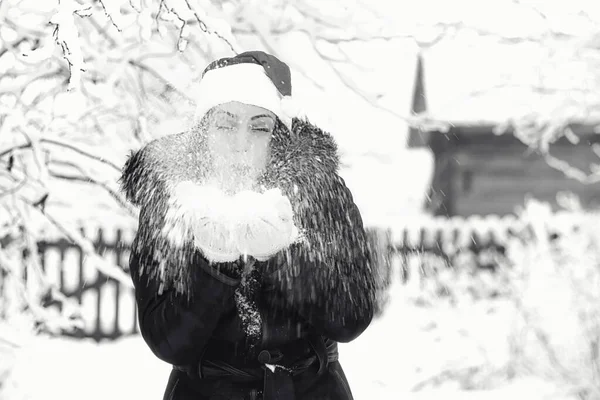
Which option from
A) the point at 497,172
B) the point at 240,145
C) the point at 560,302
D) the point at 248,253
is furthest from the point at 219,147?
the point at 497,172

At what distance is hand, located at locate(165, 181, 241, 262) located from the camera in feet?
4.65

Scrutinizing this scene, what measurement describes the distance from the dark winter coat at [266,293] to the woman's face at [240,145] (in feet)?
0.12

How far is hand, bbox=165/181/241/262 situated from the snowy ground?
350 cm

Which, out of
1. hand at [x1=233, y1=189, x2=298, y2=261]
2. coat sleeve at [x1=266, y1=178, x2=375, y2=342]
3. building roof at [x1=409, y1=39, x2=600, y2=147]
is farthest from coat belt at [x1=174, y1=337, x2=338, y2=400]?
building roof at [x1=409, y1=39, x2=600, y2=147]

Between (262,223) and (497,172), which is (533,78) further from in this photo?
(497,172)

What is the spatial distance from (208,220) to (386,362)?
5468mm

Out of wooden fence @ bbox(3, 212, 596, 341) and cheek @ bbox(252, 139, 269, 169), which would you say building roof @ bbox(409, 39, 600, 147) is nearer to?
wooden fence @ bbox(3, 212, 596, 341)

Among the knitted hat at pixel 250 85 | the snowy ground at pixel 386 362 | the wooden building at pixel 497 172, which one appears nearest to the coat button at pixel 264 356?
the knitted hat at pixel 250 85

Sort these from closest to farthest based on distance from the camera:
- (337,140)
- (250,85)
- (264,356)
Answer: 1. (264,356)
2. (250,85)
3. (337,140)

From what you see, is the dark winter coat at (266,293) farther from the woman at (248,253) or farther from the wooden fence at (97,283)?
the wooden fence at (97,283)

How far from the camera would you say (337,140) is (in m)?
1.86

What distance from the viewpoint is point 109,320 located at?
7992 millimetres

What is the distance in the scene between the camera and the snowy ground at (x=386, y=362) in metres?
5.48

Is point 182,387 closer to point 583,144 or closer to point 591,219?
point 591,219
